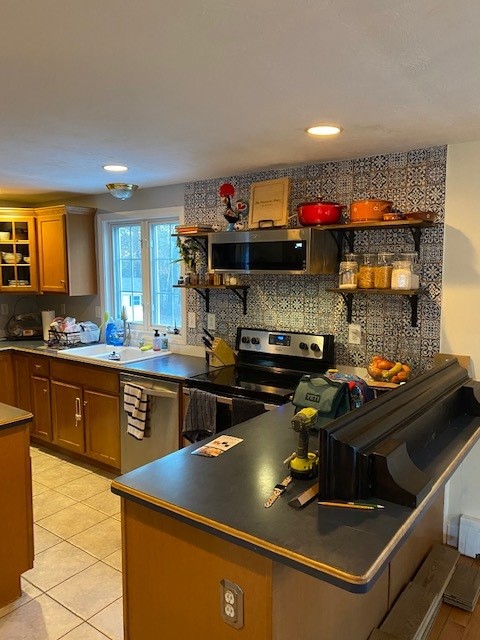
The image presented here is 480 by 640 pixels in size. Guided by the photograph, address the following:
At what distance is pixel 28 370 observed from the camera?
432 centimetres

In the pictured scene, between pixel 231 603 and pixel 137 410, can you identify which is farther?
pixel 137 410

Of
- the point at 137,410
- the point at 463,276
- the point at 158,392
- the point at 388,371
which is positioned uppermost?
the point at 463,276

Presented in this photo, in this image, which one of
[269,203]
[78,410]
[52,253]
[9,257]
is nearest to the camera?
[269,203]

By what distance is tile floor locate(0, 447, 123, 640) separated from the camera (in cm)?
218

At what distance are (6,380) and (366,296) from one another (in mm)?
3251

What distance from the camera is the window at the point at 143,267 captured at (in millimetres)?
4121

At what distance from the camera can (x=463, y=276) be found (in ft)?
8.66

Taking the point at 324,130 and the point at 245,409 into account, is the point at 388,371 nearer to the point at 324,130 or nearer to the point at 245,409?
the point at 245,409

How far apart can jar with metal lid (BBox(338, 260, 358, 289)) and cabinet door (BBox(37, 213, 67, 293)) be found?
2646mm

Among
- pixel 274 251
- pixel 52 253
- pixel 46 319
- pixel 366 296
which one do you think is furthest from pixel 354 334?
pixel 46 319

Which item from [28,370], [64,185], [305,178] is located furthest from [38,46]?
[28,370]

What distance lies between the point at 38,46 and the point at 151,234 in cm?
274

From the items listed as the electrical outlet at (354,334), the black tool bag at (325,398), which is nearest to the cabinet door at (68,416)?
the electrical outlet at (354,334)

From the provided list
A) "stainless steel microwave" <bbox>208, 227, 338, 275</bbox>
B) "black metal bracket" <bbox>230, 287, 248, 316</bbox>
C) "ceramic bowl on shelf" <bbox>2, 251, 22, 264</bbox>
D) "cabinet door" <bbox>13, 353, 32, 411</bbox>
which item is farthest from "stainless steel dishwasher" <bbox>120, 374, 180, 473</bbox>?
"ceramic bowl on shelf" <bbox>2, 251, 22, 264</bbox>
